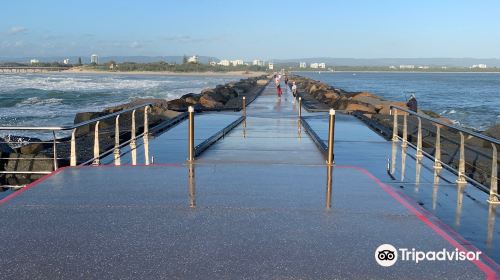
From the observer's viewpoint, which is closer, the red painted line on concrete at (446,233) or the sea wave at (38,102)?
the red painted line on concrete at (446,233)

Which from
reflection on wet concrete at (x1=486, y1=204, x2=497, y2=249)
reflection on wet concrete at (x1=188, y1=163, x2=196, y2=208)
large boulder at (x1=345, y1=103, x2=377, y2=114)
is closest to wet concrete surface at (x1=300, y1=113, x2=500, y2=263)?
reflection on wet concrete at (x1=486, y1=204, x2=497, y2=249)

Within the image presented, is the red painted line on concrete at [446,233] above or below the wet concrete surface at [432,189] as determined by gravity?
above

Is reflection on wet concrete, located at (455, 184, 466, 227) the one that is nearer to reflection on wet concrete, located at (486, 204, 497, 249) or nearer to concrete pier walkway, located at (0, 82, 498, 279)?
reflection on wet concrete, located at (486, 204, 497, 249)

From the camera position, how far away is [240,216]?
5020mm

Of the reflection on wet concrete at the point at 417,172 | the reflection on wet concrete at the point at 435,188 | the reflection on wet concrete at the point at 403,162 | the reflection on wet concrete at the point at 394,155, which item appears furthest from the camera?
the reflection on wet concrete at the point at 394,155

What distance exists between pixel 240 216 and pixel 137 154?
5.40m

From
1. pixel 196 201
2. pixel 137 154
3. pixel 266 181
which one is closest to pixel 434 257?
pixel 196 201

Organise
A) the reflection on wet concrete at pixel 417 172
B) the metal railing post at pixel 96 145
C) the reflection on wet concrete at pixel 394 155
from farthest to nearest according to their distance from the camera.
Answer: the reflection on wet concrete at pixel 394 155, the metal railing post at pixel 96 145, the reflection on wet concrete at pixel 417 172

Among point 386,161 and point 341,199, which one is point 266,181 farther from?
point 386,161

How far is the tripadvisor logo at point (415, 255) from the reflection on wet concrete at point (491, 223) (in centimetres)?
124

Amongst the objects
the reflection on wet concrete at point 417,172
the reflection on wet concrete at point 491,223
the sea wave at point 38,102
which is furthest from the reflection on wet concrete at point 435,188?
the sea wave at point 38,102

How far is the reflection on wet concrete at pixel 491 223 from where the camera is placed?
17.0ft

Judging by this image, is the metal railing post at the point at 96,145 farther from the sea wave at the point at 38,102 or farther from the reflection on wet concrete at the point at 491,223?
the sea wave at the point at 38,102

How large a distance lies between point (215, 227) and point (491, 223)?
3.30 m
